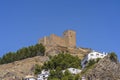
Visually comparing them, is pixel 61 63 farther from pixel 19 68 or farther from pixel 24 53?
pixel 24 53

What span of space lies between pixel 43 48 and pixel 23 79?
25.3 meters

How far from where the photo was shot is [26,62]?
12388 centimetres

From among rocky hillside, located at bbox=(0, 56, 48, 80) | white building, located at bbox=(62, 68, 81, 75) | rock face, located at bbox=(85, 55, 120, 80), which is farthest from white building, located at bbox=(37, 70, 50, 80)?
rock face, located at bbox=(85, 55, 120, 80)

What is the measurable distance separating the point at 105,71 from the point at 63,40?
1997 inches

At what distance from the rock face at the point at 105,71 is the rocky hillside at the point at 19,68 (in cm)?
1958

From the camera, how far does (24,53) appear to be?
430ft

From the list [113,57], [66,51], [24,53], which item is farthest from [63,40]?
[113,57]

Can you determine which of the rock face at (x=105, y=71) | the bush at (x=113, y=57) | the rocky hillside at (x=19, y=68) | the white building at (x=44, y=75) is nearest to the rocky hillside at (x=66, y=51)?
the rocky hillside at (x=19, y=68)

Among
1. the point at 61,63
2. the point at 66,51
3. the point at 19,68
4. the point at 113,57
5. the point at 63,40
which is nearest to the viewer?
the point at 113,57

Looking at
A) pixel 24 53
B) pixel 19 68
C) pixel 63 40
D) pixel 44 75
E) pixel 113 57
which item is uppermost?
pixel 63 40

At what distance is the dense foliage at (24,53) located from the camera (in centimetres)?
13062

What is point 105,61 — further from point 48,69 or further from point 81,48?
point 81,48

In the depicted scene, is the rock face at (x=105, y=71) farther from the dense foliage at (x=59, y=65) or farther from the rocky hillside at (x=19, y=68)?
the rocky hillside at (x=19, y=68)

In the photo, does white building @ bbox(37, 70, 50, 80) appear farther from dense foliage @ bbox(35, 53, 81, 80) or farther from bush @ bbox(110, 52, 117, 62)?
bush @ bbox(110, 52, 117, 62)
